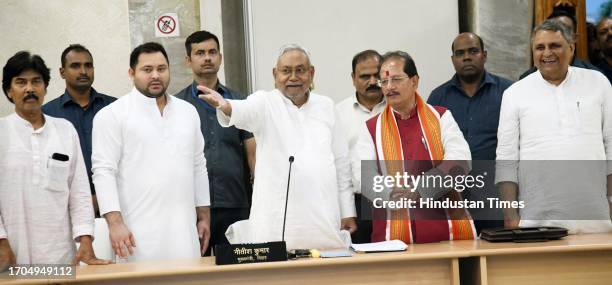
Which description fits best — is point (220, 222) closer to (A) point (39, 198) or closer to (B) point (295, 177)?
(B) point (295, 177)

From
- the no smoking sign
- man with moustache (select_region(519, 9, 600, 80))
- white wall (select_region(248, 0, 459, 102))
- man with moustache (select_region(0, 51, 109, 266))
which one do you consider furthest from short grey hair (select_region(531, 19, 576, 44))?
man with moustache (select_region(0, 51, 109, 266))

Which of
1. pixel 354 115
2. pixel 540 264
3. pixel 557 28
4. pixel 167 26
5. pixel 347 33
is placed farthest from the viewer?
pixel 347 33

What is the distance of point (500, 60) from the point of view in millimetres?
5348

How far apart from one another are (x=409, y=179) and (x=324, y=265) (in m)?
0.83

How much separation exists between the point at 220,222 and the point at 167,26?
4.92ft

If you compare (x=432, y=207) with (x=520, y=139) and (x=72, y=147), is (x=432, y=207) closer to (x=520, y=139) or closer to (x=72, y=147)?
A: (x=520, y=139)

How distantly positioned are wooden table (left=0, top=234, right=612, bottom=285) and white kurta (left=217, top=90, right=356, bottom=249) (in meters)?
0.57

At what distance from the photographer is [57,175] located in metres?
3.55

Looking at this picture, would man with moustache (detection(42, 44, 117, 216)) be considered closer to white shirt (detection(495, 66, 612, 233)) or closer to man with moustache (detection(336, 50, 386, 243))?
man with moustache (detection(336, 50, 386, 243))

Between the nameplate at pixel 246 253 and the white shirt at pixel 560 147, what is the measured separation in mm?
1501

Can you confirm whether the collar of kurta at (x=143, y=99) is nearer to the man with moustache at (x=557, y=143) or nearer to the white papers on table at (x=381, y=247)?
the white papers on table at (x=381, y=247)

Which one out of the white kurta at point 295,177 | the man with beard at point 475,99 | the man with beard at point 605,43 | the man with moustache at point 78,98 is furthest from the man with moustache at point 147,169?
the man with beard at point 605,43

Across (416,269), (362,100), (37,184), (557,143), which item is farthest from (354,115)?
(37,184)

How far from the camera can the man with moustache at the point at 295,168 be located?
377cm
